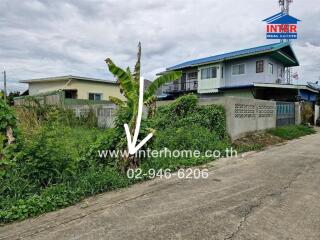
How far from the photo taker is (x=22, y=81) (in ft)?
85.7

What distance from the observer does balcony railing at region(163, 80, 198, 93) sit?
27616 millimetres

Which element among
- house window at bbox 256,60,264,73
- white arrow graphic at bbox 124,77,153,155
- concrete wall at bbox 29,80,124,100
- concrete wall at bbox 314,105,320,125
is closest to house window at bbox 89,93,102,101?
concrete wall at bbox 29,80,124,100

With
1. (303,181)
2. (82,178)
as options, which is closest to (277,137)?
(303,181)

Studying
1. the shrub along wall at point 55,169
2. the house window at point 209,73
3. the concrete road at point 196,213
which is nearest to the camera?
the concrete road at point 196,213

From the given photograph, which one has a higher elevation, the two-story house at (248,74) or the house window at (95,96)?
the two-story house at (248,74)

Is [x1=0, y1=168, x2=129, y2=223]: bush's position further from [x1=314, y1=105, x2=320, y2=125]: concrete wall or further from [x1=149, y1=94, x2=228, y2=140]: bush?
[x1=314, y1=105, x2=320, y2=125]: concrete wall

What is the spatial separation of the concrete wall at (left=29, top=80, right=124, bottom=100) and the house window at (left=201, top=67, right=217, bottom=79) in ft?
29.0

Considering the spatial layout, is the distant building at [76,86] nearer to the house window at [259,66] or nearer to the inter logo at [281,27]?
the house window at [259,66]

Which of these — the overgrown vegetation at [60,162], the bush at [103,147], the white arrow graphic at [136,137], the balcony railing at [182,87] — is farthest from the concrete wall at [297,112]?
the bush at [103,147]

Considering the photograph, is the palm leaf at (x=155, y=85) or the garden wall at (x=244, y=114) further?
the garden wall at (x=244, y=114)

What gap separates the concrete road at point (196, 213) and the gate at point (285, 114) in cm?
1095

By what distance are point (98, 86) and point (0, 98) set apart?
2042 cm

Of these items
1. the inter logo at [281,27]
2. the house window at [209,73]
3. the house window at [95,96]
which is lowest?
the house window at [95,96]

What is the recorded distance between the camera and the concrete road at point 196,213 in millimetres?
3436
